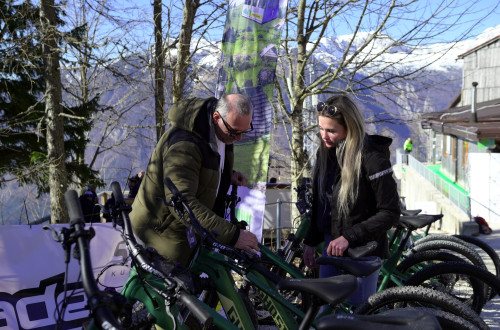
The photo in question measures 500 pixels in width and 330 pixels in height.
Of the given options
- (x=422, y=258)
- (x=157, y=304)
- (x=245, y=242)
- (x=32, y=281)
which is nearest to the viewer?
(x=157, y=304)

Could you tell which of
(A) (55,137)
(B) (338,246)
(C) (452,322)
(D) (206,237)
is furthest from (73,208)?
(A) (55,137)

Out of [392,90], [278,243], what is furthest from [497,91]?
[278,243]

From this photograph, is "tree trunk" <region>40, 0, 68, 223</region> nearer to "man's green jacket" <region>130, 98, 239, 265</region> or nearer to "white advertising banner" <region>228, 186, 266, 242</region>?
"white advertising banner" <region>228, 186, 266, 242</region>

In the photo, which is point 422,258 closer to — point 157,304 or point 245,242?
point 245,242

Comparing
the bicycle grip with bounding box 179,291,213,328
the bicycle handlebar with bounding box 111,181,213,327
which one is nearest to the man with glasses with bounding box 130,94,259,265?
the bicycle handlebar with bounding box 111,181,213,327

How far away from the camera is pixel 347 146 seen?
3.61 meters

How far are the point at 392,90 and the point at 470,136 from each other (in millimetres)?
9443

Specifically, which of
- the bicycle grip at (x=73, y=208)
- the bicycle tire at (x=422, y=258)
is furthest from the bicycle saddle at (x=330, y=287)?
the bicycle tire at (x=422, y=258)

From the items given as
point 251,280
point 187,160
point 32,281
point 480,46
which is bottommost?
point 32,281

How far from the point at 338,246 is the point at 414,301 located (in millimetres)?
594

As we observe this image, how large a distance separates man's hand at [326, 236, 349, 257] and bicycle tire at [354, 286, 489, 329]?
39cm

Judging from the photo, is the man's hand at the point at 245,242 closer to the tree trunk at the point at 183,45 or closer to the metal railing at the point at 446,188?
the tree trunk at the point at 183,45

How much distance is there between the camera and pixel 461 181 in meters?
28.0

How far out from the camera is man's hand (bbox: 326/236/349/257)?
3549mm
